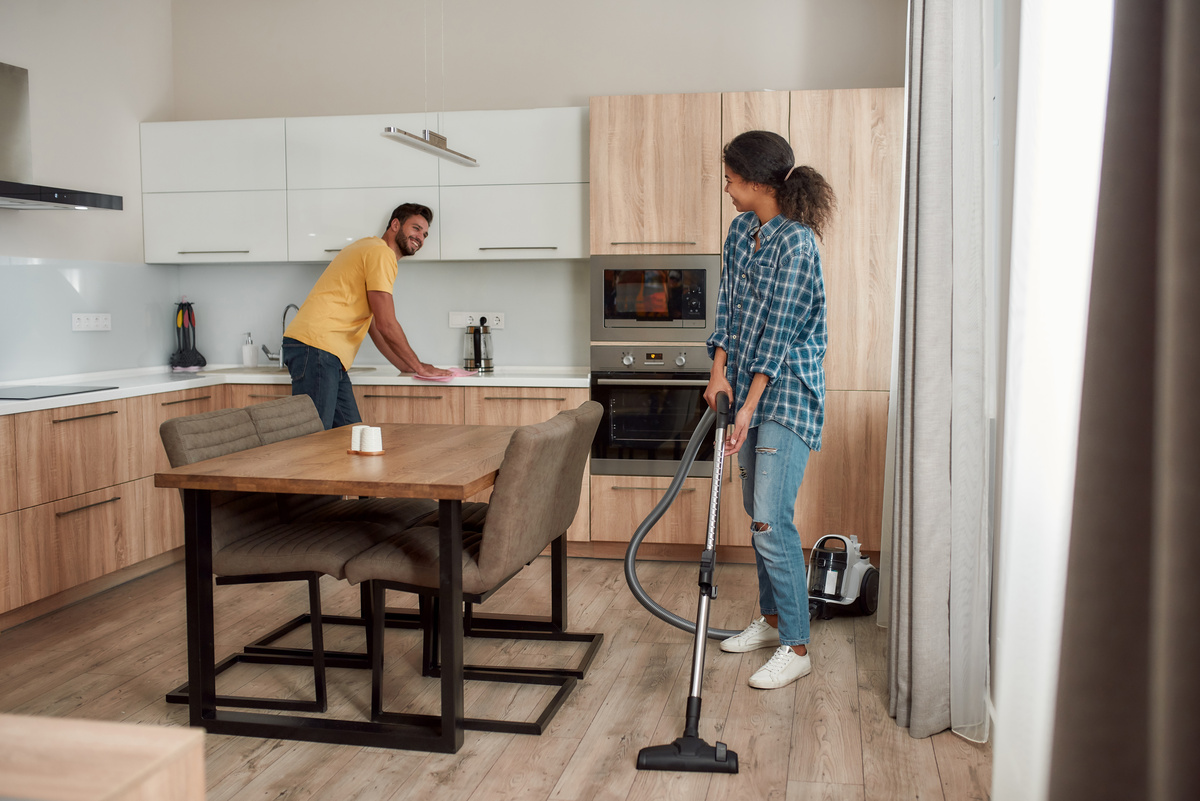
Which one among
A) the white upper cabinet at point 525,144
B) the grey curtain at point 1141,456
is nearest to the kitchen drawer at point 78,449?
the white upper cabinet at point 525,144

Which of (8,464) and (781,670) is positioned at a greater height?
(8,464)

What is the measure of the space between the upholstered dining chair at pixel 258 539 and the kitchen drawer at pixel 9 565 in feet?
3.07

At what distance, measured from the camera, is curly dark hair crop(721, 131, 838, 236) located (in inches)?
96.3

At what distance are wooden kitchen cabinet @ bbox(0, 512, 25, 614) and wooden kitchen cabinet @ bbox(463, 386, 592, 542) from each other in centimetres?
169

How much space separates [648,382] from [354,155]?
5.64 feet

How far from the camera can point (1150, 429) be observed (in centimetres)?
65

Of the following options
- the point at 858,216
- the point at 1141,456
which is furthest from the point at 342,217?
the point at 1141,456

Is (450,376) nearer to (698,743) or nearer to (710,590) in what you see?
(710,590)

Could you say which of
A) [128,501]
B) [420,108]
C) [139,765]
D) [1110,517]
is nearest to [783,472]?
[1110,517]

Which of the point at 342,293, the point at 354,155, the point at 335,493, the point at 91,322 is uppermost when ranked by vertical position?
the point at 354,155

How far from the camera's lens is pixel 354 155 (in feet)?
13.8

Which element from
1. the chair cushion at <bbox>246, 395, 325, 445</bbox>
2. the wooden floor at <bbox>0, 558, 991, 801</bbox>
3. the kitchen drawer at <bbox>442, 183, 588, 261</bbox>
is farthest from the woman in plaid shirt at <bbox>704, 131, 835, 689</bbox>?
the kitchen drawer at <bbox>442, 183, 588, 261</bbox>

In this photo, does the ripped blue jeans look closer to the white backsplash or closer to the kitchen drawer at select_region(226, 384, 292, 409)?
the white backsplash

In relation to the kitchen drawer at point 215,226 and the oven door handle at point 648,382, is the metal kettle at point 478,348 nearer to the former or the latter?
the oven door handle at point 648,382
